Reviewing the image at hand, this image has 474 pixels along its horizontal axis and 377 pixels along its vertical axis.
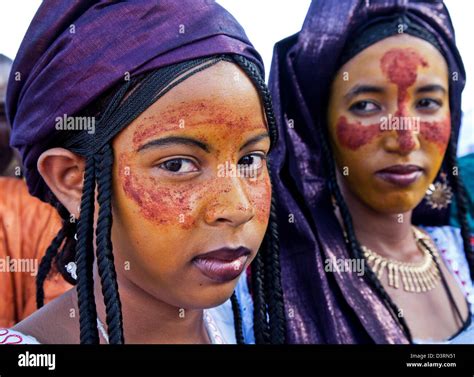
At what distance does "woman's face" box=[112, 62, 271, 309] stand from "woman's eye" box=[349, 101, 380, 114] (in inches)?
21.0

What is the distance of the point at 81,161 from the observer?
1391 mm

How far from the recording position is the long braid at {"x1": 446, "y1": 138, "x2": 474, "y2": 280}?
6.53ft

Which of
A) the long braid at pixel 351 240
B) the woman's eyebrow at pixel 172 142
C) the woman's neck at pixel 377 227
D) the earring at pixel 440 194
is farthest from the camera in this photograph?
the earring at pixel 440 194

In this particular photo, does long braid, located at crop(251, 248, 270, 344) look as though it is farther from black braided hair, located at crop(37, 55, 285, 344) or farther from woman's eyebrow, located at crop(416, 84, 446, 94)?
woman's eyebrow, located at crop(416, 84, 446, 94)

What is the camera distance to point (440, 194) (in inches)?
83.6

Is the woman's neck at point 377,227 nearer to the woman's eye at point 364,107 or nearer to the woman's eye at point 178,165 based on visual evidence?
the woman's eye at point 364,107

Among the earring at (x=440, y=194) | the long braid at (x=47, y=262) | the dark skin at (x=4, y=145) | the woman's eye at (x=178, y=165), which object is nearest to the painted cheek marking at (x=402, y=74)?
the earring at (x=440, y=194)

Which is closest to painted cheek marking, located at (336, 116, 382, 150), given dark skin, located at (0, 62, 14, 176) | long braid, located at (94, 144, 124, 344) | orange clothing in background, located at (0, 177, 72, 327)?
long braid, located at (94, 144, 124, 344)

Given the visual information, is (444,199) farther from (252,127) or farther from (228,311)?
(252,127)

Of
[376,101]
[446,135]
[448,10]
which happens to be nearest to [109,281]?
[376,101]

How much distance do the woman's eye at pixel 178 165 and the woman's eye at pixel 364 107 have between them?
0.68 m

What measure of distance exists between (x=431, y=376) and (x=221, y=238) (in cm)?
81

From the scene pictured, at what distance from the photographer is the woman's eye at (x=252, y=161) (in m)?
1.39

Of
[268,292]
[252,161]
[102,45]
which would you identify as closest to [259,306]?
[268,292]
